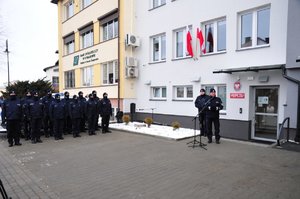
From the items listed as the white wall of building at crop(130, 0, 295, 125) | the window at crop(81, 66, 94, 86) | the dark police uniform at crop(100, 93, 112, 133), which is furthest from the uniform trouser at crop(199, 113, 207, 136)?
the window at crop(81, 66, 94, 86)

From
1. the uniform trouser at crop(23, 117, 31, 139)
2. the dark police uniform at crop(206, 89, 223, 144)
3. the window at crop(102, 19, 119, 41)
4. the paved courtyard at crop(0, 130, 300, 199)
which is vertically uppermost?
the window at crop(102, 19, 119, 41)

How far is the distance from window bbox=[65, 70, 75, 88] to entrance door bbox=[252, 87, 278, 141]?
17370mm

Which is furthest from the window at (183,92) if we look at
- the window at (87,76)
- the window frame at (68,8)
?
the window frame at (68,8)

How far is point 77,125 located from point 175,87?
5.48 m

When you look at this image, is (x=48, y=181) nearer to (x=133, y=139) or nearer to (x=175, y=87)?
(x=133, y=139)

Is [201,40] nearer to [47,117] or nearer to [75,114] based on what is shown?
[75,114]

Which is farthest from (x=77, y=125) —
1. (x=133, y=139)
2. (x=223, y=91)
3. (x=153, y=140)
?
(x=223, y=91)

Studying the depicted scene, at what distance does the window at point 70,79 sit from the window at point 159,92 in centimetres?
1085

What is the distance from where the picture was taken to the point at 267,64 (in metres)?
9.54

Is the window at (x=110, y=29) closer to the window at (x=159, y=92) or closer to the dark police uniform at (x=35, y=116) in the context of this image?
the window at (x=159, y=92)

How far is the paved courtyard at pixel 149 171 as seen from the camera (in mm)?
4766

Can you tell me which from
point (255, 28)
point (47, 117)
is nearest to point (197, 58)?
point (255, 28)

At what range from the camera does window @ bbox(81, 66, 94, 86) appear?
20.2 meters

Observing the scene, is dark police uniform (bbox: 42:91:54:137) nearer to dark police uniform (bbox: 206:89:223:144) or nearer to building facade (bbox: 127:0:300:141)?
building facade (bbox: 127:0:300:141)
